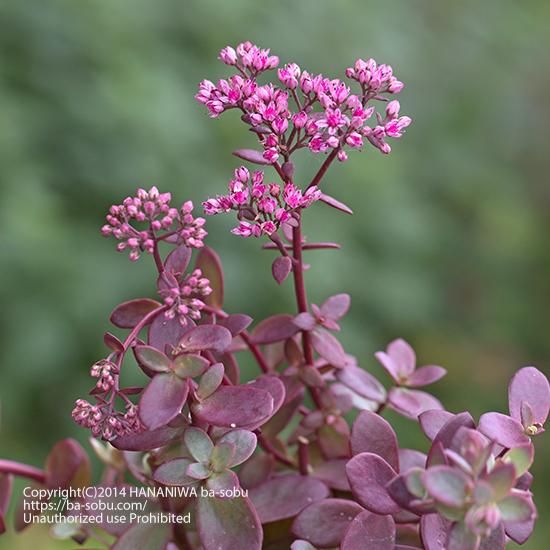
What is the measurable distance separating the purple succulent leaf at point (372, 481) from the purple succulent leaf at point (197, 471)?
0.09 meters

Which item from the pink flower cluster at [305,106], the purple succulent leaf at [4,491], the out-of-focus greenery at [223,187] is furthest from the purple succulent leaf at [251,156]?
the out-of-focus greenery at [223,187]

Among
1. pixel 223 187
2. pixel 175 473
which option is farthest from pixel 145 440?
pixel 223 187

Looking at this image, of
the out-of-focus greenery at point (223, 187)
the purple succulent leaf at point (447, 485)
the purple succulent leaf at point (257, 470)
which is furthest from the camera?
the out-of-focus greenery at point (223, 187)

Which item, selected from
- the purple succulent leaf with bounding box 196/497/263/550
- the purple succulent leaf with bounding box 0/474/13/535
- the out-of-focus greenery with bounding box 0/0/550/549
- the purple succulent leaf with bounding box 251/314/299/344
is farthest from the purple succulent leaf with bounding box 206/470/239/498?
the out-of-focus greenery with bounding box 0/0/550/549

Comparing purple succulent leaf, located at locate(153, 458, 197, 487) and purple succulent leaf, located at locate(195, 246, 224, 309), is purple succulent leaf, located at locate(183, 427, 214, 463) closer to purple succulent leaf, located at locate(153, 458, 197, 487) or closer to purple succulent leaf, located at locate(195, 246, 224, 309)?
purple succulent leaf, located at locate(153, 458, 197, 487)

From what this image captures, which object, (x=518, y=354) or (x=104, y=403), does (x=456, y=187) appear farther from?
(x=104, y=403)

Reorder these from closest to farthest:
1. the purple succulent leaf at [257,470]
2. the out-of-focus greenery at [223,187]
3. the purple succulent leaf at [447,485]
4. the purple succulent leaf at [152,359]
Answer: the purple succulent leaf at [447,485] < the purple succulent leaf at [152,359] < the purple succulent leaf at [257,470] < the out-of-focus greenery at [223,187]

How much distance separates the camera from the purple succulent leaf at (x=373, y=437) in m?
0.52

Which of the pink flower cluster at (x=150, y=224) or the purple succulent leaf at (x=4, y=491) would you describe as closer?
the pink flower cluster at (x=150, y=224)

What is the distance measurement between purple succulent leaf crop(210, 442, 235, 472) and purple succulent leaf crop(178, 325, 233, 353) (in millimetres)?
58

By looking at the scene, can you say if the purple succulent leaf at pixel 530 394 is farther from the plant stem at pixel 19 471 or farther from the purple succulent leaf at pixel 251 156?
the plant stem at pixel 19 471

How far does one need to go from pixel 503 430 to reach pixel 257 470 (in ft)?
0.66

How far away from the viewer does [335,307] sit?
61cm

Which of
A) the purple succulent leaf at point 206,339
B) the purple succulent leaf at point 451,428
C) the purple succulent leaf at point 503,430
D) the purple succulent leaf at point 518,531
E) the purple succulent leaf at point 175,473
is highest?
the purple succulent leaf at point 503,430
